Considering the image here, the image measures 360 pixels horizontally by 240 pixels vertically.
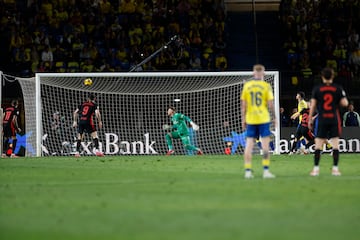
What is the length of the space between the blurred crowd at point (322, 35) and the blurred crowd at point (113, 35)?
289 centimetres

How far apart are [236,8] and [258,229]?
34972 millimetres

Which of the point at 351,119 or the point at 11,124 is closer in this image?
the point at 11,124

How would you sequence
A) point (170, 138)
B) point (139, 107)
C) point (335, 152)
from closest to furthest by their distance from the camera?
point (335, 152) < point (170, 138) < point (139, 107)

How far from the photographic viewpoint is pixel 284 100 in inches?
1347

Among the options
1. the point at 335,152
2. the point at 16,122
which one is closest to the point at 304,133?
the point at 16,122

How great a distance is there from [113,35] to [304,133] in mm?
11286

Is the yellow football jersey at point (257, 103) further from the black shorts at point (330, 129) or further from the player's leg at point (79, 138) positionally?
the player's leg at point (79, 138)

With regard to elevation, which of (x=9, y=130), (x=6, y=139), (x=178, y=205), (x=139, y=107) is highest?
(x=139, y=107)

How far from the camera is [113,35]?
127ft

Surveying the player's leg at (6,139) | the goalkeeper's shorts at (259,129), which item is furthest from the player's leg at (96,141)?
the goalkeeper's shorts at (259,129)

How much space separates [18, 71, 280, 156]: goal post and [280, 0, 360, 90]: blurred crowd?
5.09 meters

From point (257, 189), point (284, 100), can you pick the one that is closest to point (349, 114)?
point (284, 100)

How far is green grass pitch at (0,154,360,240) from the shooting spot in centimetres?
987

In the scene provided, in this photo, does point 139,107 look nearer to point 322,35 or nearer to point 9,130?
point 9,130
